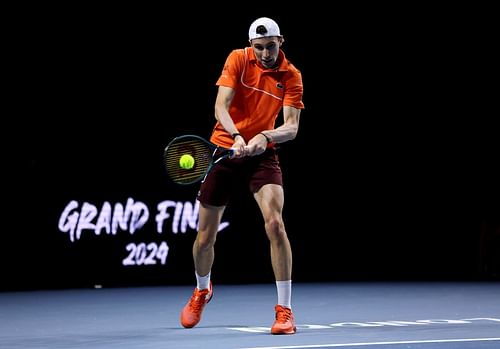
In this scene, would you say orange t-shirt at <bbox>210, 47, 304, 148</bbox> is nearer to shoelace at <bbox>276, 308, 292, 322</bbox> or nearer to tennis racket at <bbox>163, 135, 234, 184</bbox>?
tennis racket at <bbox>163, 135, 234, 184</bbox>

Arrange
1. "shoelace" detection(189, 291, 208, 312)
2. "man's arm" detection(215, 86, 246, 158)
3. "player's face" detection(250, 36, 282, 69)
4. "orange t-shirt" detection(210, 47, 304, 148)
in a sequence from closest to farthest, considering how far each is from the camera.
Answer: "man's arm" detection(215, 86, 246, 158)
"player's face" detection(250, 36, 282, 69)
"orange t-shirt" detection(210, 47, 304, 148)
"shoelace" detection(189, 291, 208, 312)

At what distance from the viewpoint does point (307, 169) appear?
15.9 metres

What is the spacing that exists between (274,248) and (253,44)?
126 cm

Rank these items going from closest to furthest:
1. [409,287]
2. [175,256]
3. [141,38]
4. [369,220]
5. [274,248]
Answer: [274,248], [409,287], [175,256], [141,38], [369,220]

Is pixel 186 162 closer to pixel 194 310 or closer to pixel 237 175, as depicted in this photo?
pixel 237 175

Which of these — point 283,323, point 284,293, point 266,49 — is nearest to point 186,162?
point 266,49

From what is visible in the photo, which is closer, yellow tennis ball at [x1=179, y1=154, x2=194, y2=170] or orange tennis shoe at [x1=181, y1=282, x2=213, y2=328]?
yellow tennis ball at [x1=179, y1=154, x2=194, y2=170]

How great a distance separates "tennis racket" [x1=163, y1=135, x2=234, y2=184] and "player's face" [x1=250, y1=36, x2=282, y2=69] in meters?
0.63

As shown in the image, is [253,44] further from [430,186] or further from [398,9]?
[430,186]

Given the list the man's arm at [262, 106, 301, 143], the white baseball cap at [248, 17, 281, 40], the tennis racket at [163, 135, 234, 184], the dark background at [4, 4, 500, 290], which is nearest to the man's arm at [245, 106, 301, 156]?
the man's arm at [262, 106, 301, 143]

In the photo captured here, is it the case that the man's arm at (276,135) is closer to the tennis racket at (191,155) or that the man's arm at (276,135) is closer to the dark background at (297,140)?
the tennis racket at (191,155)

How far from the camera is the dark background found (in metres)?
13.5

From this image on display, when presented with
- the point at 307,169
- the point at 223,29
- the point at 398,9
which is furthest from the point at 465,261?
the point at 223,29

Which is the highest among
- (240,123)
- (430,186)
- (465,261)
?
(240,123)
